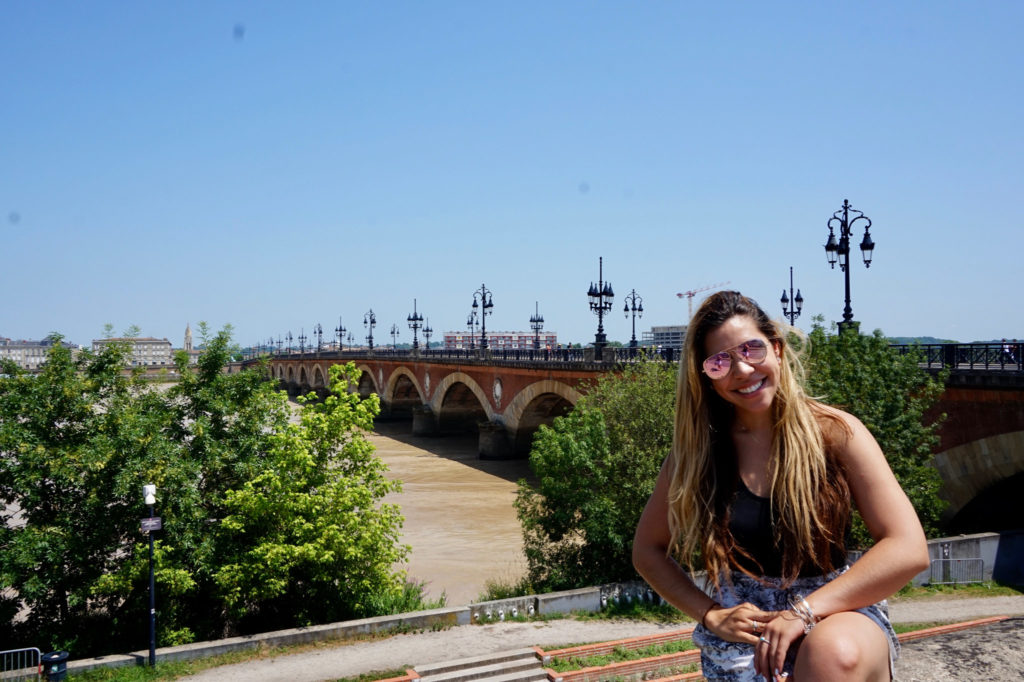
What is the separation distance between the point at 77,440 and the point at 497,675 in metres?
9.27

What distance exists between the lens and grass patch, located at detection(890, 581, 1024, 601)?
16.2m

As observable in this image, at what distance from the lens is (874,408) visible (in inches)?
662

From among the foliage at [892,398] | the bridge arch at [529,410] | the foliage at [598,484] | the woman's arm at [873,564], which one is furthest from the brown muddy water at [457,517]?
the woman's arm at [873,564]

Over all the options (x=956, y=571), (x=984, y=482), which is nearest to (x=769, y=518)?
(x=984, y=482)

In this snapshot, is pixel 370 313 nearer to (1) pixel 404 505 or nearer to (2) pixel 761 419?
(1) pixel 404 505

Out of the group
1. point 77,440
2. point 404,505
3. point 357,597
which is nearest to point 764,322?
point 357,597

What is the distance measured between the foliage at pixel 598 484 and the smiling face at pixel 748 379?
15027mm

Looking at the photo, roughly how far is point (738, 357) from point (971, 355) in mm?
17631

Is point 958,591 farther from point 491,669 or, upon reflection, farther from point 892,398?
point 491,669

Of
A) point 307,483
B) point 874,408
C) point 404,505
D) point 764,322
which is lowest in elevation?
point 404,505

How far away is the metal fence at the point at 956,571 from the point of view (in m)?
16.8

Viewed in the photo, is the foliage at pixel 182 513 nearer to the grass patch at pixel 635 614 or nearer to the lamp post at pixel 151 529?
the lamp post at pixel 151 529

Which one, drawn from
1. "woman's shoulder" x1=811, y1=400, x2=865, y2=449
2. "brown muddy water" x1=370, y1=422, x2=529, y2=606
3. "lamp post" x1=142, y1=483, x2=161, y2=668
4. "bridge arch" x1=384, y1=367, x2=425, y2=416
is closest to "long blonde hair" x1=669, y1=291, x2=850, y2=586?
"woman's shoulder" x1=811, y1=400, x2=865, y2=449

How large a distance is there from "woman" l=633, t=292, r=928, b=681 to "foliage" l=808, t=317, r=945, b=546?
14.9m
